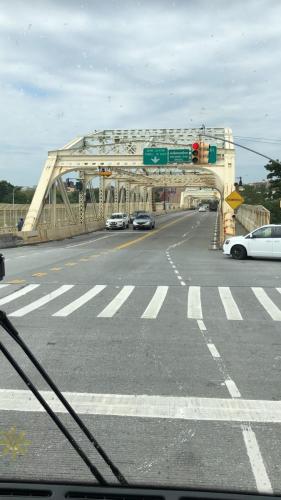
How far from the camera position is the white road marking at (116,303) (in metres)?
9.78

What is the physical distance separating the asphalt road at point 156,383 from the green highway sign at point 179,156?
2557 centimetres

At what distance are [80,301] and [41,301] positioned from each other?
887mm

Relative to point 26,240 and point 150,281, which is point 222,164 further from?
point 150,281

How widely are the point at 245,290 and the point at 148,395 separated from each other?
824cm

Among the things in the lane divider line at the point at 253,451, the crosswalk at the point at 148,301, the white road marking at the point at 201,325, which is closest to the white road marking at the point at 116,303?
the crosswalk at the point at 148,301

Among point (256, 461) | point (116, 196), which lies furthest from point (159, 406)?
point (116, 196)

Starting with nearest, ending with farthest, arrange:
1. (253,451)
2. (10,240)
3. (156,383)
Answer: (253,451) → (156,383) → (10,240)

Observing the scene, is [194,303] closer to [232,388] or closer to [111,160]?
[232,388]

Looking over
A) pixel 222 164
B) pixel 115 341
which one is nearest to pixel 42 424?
pixel 115 341

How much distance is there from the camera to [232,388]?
219 inches

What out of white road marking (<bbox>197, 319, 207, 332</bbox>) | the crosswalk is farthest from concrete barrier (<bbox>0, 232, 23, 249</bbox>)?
white road marking (<bbox>197, 319, 207, 332</bbox>)

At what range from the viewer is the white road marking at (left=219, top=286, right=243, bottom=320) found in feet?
31.7

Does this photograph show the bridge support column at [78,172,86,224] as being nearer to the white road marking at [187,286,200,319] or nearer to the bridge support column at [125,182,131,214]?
the bridge support column at [125,182,131,214]

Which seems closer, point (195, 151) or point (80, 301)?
point (80, 301)
